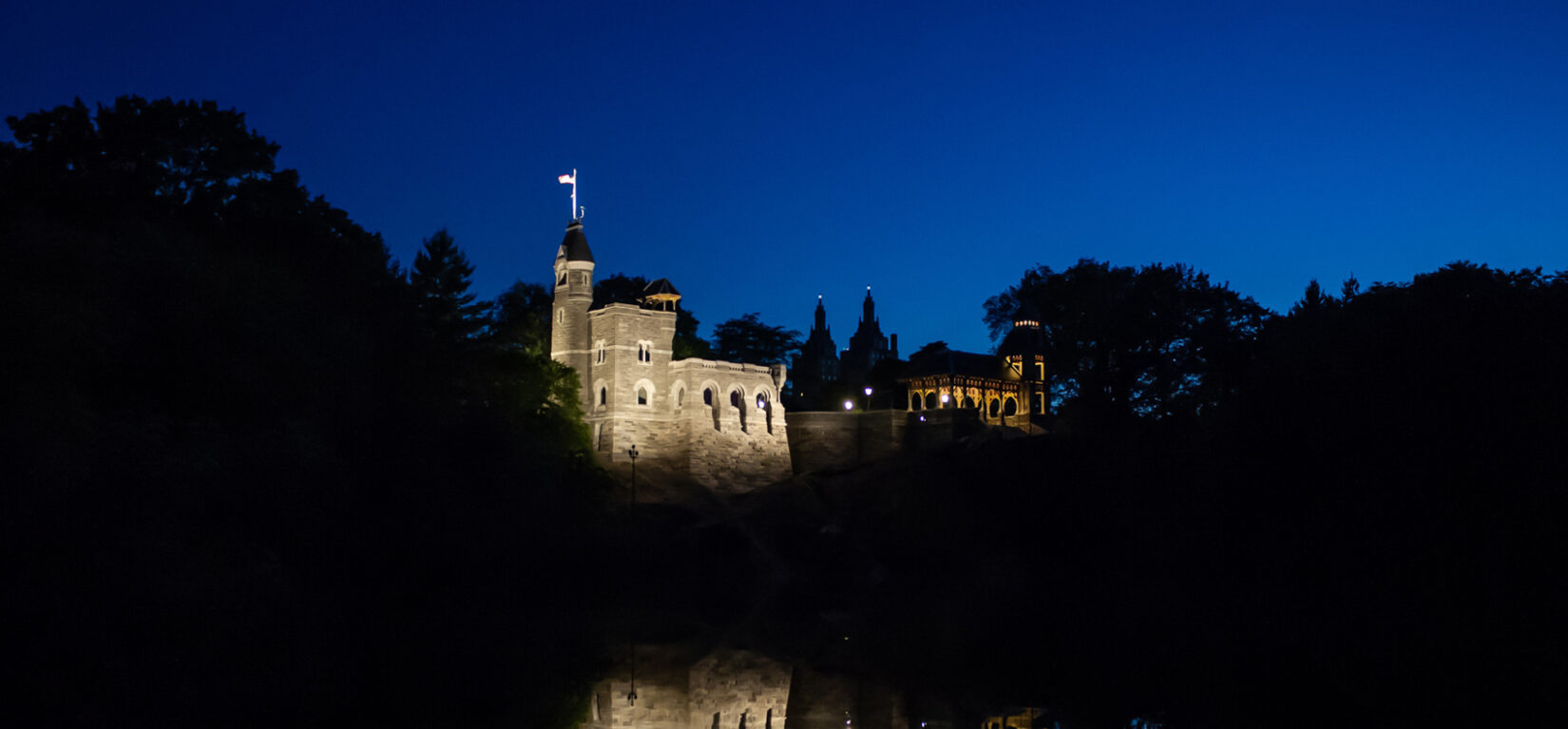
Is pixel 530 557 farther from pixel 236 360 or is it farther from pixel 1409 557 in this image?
pixel 1409 557

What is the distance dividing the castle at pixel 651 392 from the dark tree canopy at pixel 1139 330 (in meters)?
14.1

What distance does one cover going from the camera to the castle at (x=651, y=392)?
52.5m

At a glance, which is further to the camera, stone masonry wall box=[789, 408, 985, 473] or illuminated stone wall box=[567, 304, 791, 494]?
stone masonry wall box=[789, 408, 985, 473]

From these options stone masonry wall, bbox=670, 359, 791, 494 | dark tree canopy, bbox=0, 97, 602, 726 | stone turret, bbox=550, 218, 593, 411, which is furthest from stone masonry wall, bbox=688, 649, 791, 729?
stone turret, bbox=550, 218, 593, 411

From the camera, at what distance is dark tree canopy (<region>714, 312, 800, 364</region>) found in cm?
8162

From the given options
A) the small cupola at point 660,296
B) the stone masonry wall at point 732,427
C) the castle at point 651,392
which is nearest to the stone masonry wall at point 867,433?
the stone masonry wall at point 732,427

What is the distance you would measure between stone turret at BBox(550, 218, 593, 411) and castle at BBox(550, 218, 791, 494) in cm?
4

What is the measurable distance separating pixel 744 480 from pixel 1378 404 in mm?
31905

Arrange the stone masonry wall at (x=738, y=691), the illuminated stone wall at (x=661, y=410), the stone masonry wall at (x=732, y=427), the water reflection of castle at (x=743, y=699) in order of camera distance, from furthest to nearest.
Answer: the stone masonry wall at (x=732, y=427)
the illuminated stone wall at (x=661, y=410)
the stone masonry wall at (x=738, y=691)
the water reflection of castle at (x=743, y=699)

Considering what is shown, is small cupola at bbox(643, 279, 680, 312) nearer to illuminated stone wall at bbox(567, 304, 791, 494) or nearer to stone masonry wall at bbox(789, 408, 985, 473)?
illuminated stone wall at bbox(567, 304, 791, 494)

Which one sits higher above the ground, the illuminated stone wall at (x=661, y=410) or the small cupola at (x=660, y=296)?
the small cupola at (x=660, y=296)

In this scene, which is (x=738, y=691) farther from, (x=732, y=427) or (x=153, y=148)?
(x=732, y=427)

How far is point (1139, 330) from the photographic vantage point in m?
60.1

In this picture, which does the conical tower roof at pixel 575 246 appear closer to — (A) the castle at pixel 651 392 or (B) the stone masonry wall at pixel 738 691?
(A) the castle at pixel 651 392
